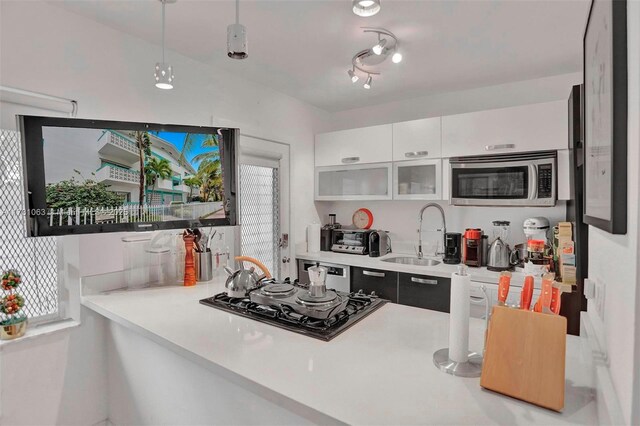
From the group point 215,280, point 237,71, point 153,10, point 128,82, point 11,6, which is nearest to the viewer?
point 11,6

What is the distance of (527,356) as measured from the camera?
87cm

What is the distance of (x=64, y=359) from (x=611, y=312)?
7.90ft

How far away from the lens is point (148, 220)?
1.92m

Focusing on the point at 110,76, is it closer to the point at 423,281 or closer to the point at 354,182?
the point at 354,182

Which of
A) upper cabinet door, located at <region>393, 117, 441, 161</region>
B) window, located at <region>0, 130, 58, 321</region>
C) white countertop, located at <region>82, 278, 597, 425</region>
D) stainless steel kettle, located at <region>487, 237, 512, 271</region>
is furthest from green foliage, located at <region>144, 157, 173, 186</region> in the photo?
stainless steel kettle, located at <region>487, 237, 512, 271</region>

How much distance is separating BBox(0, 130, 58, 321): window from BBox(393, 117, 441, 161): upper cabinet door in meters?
2.64

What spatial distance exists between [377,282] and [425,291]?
41 cm

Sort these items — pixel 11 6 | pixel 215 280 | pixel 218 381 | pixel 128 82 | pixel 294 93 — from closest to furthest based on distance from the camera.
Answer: pixel 218 381 → pixel 11 6 → pixel 128 82 → pixel 215 280 → pixel 294 93

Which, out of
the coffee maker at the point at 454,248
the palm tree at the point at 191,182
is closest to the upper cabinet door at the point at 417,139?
the coffee maker at the point at 454,248

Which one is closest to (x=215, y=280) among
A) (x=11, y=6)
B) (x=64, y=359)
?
(x=64, y=359)

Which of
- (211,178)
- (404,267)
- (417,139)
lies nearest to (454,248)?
(404,267)

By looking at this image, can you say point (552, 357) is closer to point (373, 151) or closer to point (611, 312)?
point (611, 312)

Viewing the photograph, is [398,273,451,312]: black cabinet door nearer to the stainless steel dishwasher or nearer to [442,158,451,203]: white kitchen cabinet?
the stainless steel dishwasher

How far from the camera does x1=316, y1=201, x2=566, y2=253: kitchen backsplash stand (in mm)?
2928
